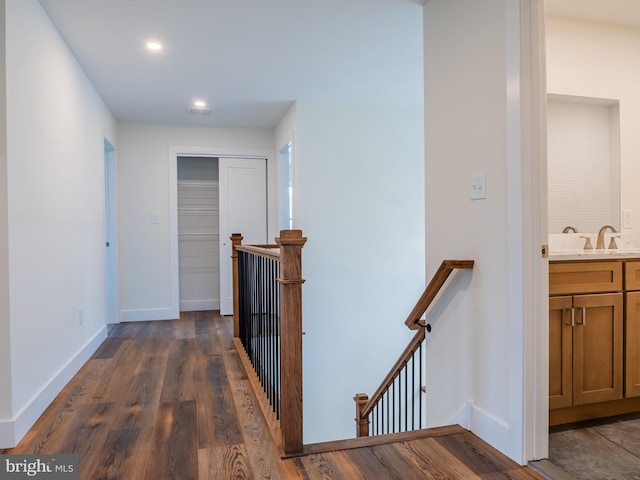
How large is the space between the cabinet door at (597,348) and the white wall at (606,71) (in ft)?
3.07

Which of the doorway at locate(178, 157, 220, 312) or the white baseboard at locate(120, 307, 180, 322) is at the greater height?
the doorway at locate(178, 157, 220, 312)

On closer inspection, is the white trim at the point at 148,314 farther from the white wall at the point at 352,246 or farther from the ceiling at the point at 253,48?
the ceiling at the point at 253,48

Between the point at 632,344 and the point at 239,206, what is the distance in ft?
14.7

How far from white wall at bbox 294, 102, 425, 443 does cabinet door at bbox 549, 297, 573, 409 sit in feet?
8.78

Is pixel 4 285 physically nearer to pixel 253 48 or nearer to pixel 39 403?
pixel 39 403

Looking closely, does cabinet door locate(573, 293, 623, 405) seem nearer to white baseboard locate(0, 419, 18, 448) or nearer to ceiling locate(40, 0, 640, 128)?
ceiling locate(40, 0, 640, 128)

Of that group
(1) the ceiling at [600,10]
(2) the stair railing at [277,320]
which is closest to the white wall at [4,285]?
(2) the stair railing at [277,320]

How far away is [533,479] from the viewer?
5.74 feet

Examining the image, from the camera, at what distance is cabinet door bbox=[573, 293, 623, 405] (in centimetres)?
215

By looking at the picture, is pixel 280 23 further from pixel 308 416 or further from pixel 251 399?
pixel 308 416

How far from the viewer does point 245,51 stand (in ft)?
10.8

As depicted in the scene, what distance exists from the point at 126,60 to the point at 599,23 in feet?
10.9

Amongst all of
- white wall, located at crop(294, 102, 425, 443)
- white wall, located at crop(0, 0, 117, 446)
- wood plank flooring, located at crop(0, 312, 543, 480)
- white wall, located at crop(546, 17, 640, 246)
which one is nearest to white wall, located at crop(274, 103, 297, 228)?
white wall, located at crop(294, 102, 425, 443)

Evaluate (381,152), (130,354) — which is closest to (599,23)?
(381,152)
